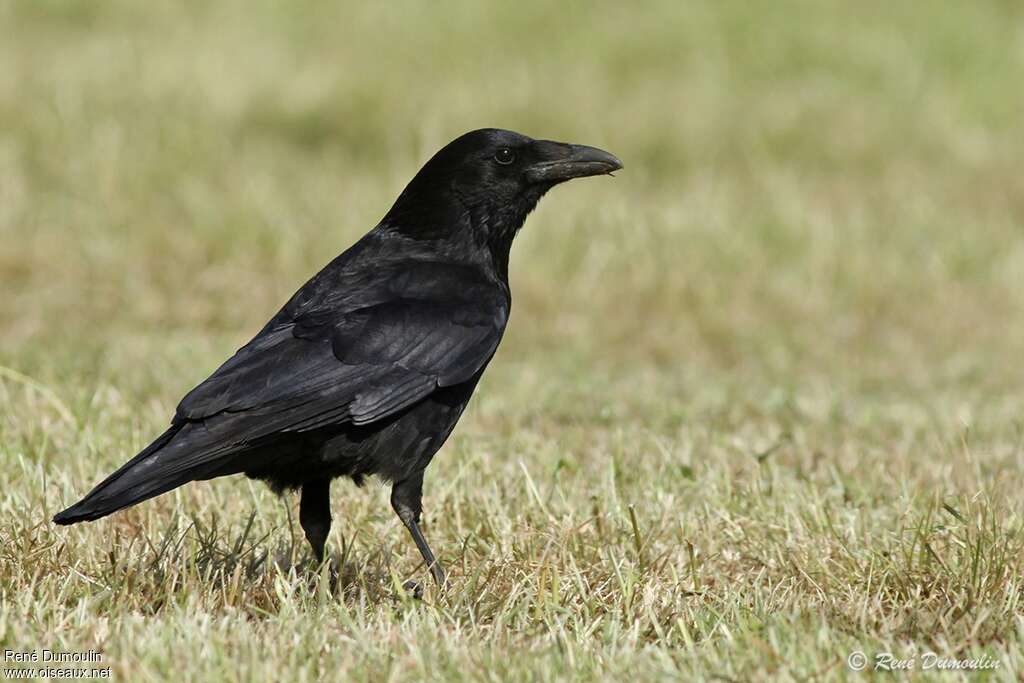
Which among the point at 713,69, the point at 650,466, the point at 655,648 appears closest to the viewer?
the point at 655,648

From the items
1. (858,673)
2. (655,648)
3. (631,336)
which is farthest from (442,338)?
(631,336)

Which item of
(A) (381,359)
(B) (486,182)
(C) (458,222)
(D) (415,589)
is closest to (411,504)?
(D) (415,589)

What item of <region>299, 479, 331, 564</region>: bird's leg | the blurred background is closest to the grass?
the blurred background

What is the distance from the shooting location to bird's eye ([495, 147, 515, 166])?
457 cm

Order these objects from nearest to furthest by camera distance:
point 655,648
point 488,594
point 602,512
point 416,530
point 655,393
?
1. point 655,648
2. point 488,594
3. point 416,530
4. point 602,512
5. point 655,393

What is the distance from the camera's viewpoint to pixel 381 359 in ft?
12.7

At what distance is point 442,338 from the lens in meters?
4.01

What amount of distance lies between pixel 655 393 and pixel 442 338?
3.27 metres

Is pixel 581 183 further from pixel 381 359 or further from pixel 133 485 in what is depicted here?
pixel 133 485

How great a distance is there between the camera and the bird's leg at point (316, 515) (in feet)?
13.2

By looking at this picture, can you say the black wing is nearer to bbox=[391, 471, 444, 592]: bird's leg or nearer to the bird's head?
bbox=[391, 471, 444, 592]: bird's leg

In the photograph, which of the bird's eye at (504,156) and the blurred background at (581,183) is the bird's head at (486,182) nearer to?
the bird's eye at (504,156)

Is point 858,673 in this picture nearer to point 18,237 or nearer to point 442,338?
point 442,338

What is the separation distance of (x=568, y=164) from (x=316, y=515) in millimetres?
1333
